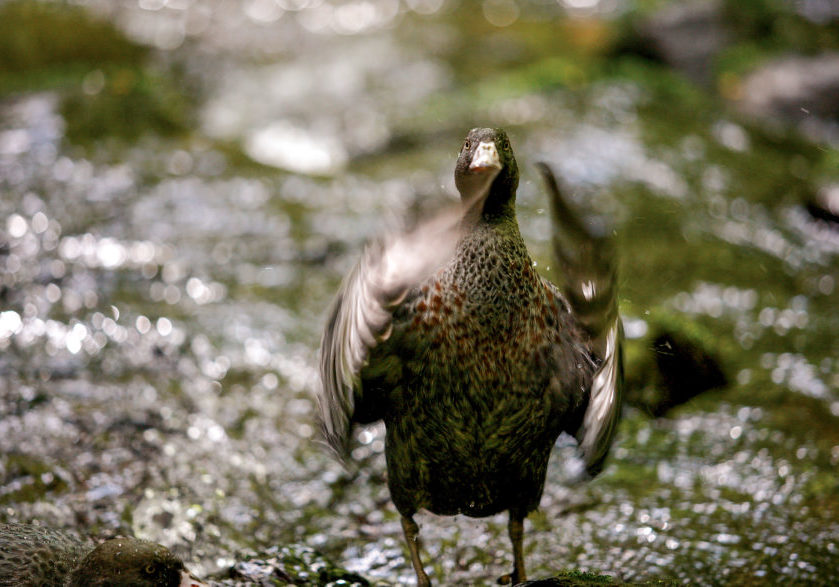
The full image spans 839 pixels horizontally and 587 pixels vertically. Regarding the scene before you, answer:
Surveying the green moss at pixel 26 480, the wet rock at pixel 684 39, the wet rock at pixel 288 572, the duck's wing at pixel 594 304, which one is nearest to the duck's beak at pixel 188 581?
the wet rock at pixel 288 572

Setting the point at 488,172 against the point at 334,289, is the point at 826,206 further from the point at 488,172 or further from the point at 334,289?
the point at 488,172

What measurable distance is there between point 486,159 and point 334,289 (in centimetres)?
413

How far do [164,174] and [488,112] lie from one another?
3706 mm

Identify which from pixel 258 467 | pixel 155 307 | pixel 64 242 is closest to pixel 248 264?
pixel 155 307

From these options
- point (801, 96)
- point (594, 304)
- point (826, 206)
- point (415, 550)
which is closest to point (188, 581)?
point (415, 550)

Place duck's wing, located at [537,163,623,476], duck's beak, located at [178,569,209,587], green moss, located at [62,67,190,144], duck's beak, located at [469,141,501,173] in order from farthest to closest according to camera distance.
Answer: green moss, located at [62,67,190,144] → duck's beak, located at [178,569,209,587] → duck's wing, located at [537,163,623,476] → duck's beak, located at [469,141,501,173]

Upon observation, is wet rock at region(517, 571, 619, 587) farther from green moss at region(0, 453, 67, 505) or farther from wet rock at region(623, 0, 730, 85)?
wet rock at region(623, 0, 730, 85)

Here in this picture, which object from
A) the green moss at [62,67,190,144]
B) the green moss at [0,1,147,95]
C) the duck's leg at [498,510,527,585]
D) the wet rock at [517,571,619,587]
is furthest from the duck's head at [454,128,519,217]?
the green moss at [0,1,147,95]

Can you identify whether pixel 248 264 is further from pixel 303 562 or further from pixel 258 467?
pixel 303 562

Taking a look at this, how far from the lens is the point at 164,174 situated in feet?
27.8

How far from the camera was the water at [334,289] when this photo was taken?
4.45 m

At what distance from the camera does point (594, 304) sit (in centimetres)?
336

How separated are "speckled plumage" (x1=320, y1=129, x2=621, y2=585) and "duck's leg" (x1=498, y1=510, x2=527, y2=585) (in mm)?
267

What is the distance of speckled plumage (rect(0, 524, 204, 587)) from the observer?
3311 mm
